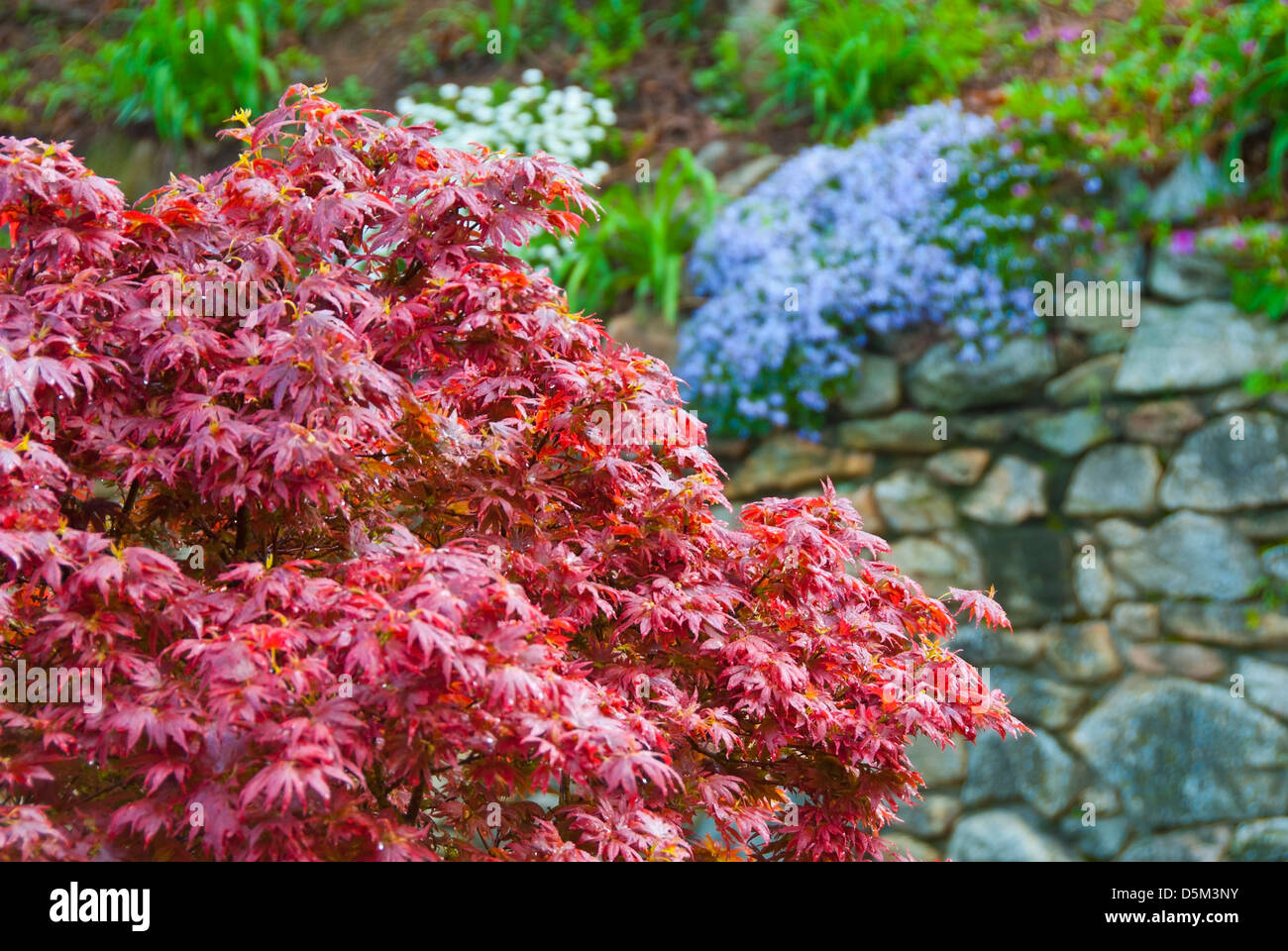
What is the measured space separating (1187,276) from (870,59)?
1781mm

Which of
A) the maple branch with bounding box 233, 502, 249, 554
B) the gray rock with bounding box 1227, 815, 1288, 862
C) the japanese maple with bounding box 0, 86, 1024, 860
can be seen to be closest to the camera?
the japanese maple with bounding box 0, 86, 1024, 860

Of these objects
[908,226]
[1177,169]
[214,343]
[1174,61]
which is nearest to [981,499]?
[908,226]

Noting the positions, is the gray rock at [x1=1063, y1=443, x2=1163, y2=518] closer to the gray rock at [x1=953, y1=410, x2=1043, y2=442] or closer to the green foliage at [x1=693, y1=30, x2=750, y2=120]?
the gray rock at [x1=953, y1=410, x2=1043, y2=442]

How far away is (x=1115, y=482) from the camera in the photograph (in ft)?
14.9

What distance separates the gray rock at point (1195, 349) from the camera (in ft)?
14.5

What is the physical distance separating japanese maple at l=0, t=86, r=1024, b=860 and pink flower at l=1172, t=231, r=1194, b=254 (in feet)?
8.69

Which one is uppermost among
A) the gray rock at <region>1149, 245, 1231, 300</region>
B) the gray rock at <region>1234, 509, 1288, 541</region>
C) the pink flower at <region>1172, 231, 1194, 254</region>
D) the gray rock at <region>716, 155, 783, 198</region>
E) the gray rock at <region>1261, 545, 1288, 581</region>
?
the gray rock at <region>716, 155, 783, 198</region>

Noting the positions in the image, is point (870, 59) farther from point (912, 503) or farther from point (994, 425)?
Result: point (912, 503)

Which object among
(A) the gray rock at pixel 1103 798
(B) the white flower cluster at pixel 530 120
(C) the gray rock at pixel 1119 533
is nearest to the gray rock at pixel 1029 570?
(C) the gray rock at pixel 1119 533

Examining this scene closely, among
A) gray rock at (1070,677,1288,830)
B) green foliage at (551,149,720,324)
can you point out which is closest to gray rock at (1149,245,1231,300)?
gray rock at (1070,677,1288,830)

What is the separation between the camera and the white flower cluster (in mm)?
5543

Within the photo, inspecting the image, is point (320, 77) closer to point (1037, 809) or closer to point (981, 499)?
point (981, 499)

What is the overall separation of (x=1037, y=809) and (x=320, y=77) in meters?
5.23

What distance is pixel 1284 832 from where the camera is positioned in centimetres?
428
